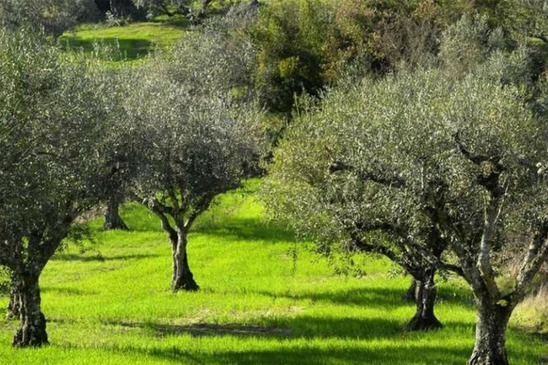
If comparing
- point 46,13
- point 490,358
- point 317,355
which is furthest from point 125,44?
point 490,358

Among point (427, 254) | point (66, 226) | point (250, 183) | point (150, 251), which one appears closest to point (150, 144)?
point (66, 226)

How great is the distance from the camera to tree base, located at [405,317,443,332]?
26.0m

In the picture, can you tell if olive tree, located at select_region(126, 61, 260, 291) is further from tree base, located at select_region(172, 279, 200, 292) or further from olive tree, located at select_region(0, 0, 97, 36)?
olive tree, located at select_region(0, 0, 97, 36)

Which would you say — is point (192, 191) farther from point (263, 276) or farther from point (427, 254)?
point (427, 254)

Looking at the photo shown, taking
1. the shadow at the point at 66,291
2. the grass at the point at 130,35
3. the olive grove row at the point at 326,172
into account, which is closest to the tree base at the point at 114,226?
the shadow at the point at 66,291

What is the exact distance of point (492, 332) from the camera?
19.3m

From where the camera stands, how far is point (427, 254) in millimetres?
20391

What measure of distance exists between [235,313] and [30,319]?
973 cm

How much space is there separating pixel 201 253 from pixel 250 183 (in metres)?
18.7

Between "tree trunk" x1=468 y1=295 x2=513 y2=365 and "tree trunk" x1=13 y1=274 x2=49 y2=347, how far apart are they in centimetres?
1479

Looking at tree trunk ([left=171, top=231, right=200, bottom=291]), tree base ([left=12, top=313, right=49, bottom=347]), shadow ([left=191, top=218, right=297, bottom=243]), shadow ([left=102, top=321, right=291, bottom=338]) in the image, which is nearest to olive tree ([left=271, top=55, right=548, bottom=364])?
shadow ([left=102, top=321, right=291, bottom=338])

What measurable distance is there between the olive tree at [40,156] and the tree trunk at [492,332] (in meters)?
13.3

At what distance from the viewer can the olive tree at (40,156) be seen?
1997 centimetres

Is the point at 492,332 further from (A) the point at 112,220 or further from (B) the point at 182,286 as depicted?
(A) the point at 112,220
